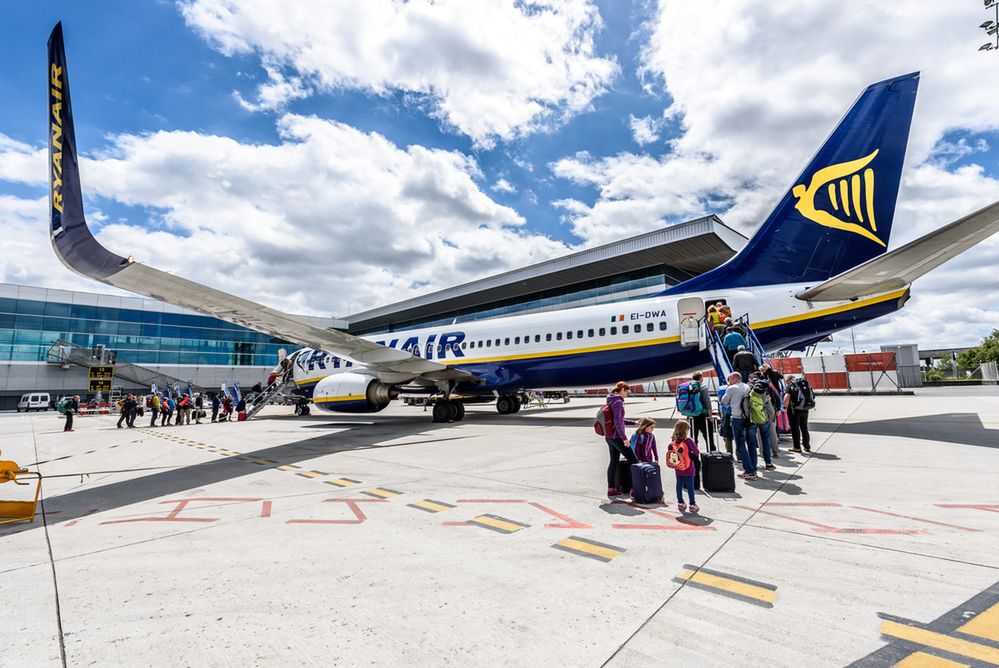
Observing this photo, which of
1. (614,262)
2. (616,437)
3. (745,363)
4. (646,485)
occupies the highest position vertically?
(614,262)

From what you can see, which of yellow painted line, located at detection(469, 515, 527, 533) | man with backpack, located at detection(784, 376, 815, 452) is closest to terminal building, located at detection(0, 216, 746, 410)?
man with backpack, located at detection(784, 376, 815, 452)

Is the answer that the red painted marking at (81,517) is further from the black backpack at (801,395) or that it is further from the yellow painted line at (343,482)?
the black backpack at (801,395)

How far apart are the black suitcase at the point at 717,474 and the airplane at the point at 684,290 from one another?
19.1ft

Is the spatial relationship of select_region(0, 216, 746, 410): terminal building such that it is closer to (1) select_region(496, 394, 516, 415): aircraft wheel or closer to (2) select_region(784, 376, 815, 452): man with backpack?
(1) select_region(496, 394, 516, 415): aircraft wheel

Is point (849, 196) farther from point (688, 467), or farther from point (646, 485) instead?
point (646, 485)

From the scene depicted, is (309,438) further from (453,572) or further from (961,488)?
(961,488)

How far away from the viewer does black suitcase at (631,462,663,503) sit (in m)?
5.47

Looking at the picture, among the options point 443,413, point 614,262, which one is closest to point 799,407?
point 443,413

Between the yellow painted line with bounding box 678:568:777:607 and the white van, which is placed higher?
the white van

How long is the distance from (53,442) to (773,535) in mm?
20700

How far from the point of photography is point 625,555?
151 inches

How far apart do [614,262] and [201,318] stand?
42610 millimetres

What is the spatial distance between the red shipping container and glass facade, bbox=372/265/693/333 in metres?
13.8

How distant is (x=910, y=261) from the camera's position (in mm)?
8445
